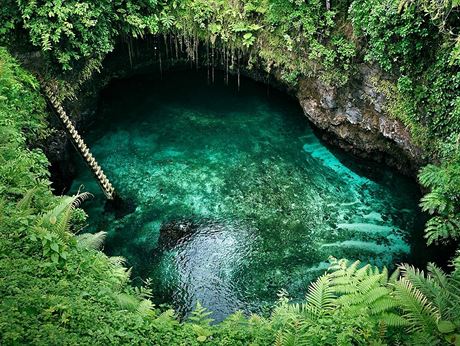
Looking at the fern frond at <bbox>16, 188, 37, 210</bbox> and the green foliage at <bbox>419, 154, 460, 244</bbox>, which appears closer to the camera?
the fern frond at <bbox>16, 188, 37, 210</bbox>

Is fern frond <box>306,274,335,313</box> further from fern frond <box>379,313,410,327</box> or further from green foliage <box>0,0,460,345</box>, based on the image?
fern frond <box>379,313,410,327</box>

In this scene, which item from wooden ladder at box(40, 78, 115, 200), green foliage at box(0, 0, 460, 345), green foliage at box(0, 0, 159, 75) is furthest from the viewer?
green foliage at box(0, 0, 159, 75)

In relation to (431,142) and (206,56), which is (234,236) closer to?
(431,142)

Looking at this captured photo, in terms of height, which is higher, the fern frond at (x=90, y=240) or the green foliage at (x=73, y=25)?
the green foliage at (x=73, y=25)

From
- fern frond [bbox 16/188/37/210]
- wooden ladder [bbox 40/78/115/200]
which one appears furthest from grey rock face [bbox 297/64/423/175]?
fern frond [bbox 16/188/37/210]

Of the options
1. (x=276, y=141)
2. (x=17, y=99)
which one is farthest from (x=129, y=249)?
(x=276, y=141)

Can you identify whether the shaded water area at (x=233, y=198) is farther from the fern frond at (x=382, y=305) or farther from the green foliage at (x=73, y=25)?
the fern frond at (x=382, y=305)

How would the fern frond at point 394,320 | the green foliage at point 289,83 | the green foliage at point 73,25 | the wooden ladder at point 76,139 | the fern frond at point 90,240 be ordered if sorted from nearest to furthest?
the green foliage at point 289,83 → the fern frond at point 394,320 → the fern frond at point 90,240 → the wooden ladder at point 76,139 → the green foliage at point 73,25

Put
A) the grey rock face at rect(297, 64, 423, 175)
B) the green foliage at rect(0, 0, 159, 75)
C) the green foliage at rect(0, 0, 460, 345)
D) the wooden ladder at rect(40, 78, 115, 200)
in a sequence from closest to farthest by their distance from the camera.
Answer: the green foliage at rect(0, 0, 460, 345) < the wooden ladder at rect(40, 78, 115, 200) < the green foliage at rect(0, 0, 159, 75) < the grey rock face at rect(297, 64, 423, 175)

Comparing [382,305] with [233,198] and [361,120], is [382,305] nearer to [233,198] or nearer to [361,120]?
[233,198]

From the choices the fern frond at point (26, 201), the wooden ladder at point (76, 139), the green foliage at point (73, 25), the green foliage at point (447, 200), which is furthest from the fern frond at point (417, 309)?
the green foliage at point (73, 25)
